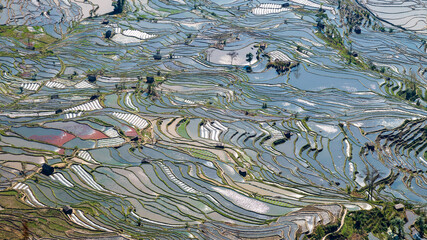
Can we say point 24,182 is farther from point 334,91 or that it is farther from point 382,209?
point 334,91

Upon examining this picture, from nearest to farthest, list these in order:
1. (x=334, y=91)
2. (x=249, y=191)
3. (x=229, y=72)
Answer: (x=249, y=191)
(x=334, y=91)
(x=229, y=72)

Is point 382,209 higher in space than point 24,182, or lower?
higher

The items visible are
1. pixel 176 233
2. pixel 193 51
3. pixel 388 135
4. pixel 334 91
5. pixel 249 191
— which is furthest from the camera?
pixel 193 51

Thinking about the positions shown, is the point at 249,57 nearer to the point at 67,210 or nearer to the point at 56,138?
the point at 56,138

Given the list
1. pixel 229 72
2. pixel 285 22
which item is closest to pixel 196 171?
pixel 229 72

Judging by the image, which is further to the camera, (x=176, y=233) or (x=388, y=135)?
(x=388, y=135)

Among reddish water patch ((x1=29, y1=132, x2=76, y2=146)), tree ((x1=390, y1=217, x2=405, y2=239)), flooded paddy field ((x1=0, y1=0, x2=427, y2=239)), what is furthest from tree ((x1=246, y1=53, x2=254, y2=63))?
tree ((x1=390, y1=217, x2=405, y2=239))
